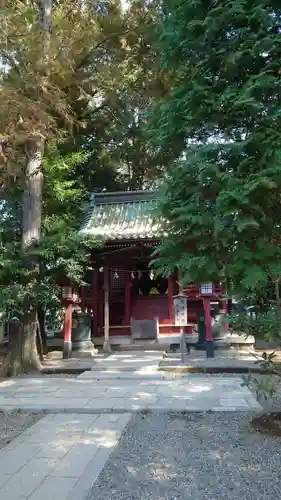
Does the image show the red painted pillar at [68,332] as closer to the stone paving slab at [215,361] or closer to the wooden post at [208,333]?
the stone paving slab at [215,361]

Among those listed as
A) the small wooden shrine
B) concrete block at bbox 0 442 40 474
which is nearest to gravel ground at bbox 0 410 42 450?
concrete block at bbox 0 442 40 474

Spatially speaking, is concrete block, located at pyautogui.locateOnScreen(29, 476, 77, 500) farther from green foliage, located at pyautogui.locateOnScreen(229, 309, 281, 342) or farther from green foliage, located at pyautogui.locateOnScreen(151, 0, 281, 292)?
green foliage, located at pyautogui.locateOnScreen(229, 309, 281, 342)

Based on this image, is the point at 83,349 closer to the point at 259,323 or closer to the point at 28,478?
the point at 259,323

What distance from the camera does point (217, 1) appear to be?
3930mm

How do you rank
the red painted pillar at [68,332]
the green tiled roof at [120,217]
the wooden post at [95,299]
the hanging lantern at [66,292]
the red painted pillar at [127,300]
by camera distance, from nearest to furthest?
the hanging lantern at [66,292]
the red painted pillar at [68,332]
the green tiled roof at [120,217]
the red painted pillar at [127,300]
the wooden post at [95,299]

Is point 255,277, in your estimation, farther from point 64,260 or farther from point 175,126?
point 64,260

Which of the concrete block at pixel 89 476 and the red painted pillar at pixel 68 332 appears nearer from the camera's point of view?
the concrete block at pixel 89 476

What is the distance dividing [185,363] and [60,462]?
544 centimetres

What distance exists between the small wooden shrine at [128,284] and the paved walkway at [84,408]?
2.00 m

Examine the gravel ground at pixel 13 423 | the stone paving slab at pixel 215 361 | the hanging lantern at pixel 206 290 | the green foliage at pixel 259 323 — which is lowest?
the gravel ground at pixel 13 423

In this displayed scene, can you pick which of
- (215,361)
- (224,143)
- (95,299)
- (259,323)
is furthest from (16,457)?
(95,299)

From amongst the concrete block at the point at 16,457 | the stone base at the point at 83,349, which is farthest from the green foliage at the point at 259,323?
the stone base at the point at 83,349

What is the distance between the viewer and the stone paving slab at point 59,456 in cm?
309

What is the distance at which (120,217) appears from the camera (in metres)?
12.9
